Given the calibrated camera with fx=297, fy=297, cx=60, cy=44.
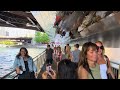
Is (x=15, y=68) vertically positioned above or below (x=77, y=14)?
below

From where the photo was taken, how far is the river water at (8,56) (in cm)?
457

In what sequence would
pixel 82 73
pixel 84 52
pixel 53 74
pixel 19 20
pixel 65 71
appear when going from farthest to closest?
pixel 19 20, pixel 53 74, pixel 65 71, pixel 84 52, pixel 82 73

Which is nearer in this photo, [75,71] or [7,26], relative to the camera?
[75,71]

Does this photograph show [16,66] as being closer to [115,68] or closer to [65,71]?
[65,71]

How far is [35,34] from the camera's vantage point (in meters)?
4.75

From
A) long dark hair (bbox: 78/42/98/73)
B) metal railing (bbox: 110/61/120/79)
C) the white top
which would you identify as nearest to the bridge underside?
long dark hair (bbox: 78/42/98/73)

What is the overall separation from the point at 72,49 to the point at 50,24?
0.54 metres

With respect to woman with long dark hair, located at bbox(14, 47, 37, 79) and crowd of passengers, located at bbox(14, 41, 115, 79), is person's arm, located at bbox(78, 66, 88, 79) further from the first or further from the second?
woman with long dark hair, located at bbox(14, 47, 37, 79)

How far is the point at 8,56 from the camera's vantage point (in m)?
4.57

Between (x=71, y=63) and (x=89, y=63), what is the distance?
0.38m

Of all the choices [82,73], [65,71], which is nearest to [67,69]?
[65,71]
